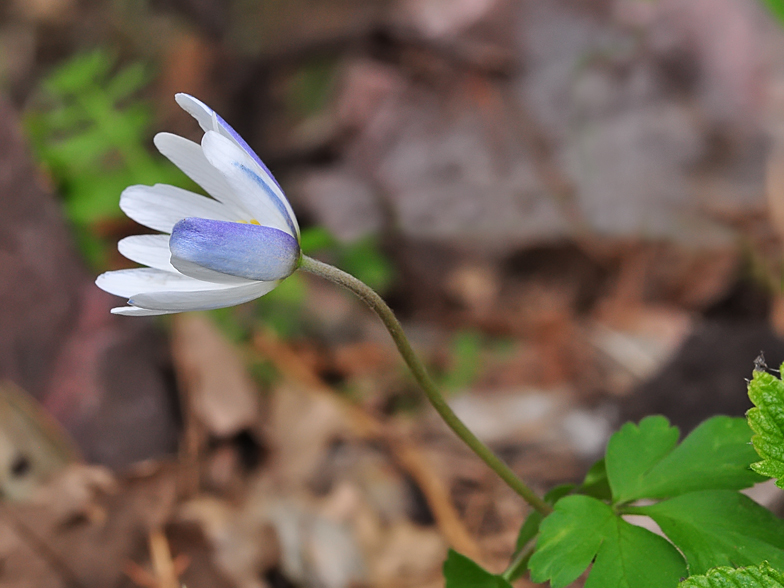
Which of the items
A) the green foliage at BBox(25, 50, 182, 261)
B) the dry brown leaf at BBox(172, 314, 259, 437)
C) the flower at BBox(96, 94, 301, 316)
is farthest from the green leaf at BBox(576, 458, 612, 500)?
the green foliage at BBox(25, 50, 182, 261)

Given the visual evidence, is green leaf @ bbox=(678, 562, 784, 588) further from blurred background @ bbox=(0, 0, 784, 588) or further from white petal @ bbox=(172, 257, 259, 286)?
blurred background @ bbox=(0, 0, 784, 588)

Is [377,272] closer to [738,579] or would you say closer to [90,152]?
[90,152]

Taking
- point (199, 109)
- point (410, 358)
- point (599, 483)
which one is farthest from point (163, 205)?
point (599, 483)

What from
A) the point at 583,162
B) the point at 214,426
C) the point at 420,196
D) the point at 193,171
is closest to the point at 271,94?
the point at 420,196

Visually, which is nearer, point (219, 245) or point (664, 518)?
point (219, 245)

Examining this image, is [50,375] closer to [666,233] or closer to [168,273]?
[168,273]

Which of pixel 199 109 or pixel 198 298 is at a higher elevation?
pixel 199 109
